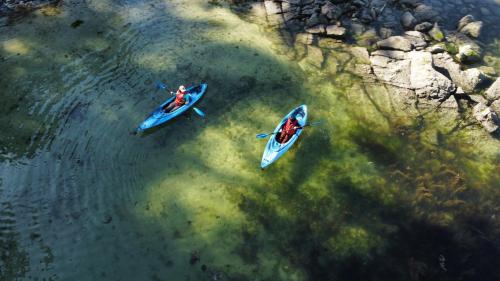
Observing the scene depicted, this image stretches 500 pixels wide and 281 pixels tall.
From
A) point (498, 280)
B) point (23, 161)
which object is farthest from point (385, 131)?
point (23, 161)

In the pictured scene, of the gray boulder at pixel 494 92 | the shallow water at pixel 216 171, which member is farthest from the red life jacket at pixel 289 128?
the gray boulder at pixel 494 92

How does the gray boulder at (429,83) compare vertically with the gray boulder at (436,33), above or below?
below

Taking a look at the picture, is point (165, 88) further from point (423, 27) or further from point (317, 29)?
point (423, 27)

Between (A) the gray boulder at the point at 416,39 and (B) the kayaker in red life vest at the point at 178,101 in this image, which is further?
(A) the gray boulder at the point at 416,39

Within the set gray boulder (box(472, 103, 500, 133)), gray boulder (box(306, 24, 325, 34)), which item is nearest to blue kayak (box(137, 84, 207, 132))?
gray boulder (box(306, 24, 325, 34))

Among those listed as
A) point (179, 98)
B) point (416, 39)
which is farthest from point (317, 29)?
point (179, 98)

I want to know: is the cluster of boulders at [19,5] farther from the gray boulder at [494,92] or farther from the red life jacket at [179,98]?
the gray boulder at [494,92]

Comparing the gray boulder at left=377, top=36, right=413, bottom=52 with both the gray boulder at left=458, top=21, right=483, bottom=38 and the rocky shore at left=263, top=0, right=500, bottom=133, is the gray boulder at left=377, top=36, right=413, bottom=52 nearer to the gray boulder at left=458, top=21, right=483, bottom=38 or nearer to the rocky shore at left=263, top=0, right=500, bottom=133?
the rocky shore at left=263, top=0, right=500, bottom=133

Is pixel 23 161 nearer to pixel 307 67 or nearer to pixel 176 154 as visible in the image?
pixel 176 154
